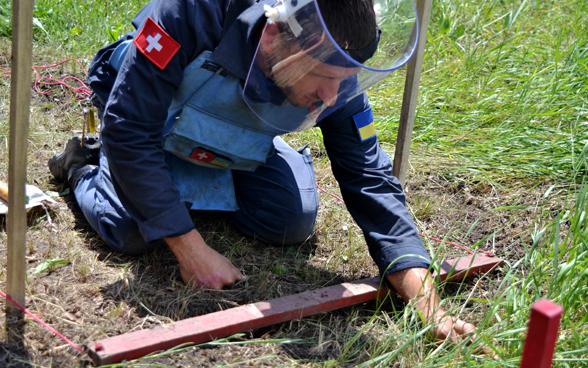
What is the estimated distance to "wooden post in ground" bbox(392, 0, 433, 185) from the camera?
1.85m

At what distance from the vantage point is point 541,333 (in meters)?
0.70

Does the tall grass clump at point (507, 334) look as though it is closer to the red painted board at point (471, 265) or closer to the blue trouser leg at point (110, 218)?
the red painted board at point (471, 265)

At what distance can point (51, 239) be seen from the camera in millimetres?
1890

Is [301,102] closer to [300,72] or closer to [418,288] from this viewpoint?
[300,72]

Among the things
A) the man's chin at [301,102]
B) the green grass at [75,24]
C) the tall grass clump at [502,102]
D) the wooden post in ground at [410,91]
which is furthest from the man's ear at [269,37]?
the green grass at [75,24]

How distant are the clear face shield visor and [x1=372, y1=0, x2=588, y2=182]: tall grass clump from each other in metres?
1.24

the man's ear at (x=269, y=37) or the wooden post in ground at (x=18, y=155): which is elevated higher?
the man's ear at (x=269, y=37)

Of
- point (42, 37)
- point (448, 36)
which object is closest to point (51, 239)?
point (42, 37)

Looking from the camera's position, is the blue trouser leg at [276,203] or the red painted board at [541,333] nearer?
the red painted board at [541,333]

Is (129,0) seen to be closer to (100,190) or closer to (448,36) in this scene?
(448,36)

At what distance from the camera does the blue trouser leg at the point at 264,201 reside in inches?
74.2

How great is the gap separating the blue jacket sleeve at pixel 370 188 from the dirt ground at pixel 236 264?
0.13 meters

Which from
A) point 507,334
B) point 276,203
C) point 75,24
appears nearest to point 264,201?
point 276,203

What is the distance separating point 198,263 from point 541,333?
114cm
